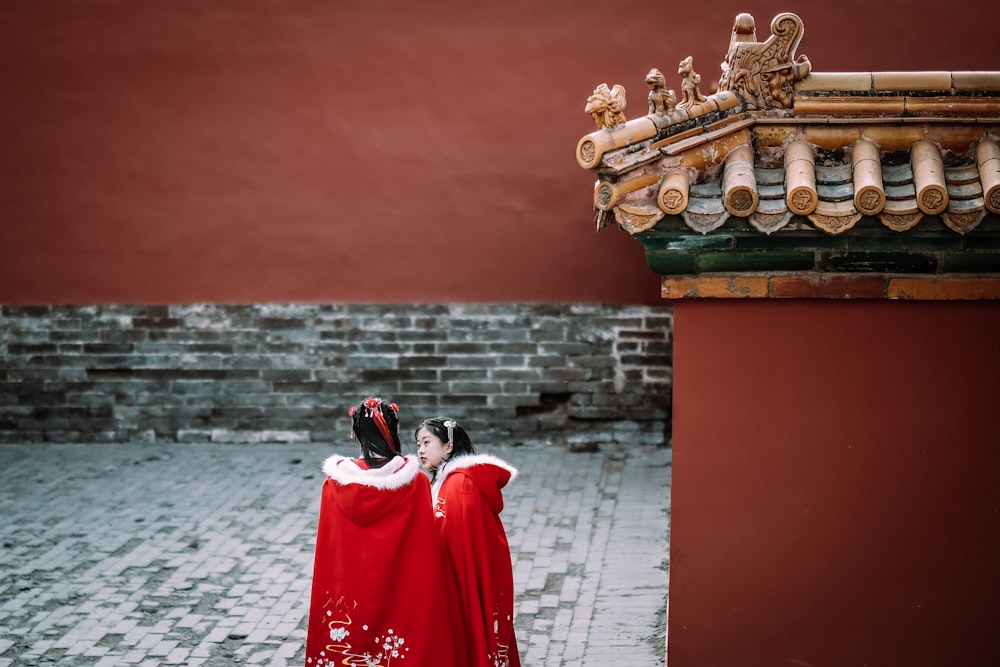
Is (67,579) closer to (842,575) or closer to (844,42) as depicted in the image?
(842,575)

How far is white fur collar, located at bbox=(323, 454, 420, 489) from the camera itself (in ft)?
15.9

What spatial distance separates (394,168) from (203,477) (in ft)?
10.0

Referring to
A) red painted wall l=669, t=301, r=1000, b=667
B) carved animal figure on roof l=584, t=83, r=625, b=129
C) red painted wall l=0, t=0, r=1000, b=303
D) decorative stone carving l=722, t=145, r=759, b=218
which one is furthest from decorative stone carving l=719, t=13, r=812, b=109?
red painted wall l=0, t=0, r=1000, b=303

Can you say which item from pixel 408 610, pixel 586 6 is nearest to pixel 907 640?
pixel 408 610

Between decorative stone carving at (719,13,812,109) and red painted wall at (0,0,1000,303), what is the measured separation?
5190 mm

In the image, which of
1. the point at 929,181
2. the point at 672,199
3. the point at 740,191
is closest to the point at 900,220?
the point at 929,181

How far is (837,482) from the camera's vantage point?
4672 millimetres

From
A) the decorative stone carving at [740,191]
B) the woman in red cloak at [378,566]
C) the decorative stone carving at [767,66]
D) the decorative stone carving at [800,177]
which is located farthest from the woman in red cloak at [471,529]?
the decorative stone carving at [767,66]

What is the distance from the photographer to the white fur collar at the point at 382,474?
4.84 m

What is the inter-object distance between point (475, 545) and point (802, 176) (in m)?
2.01

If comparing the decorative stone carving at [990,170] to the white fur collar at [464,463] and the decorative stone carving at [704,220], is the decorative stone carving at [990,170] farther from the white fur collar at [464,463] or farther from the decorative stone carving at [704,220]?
the white fur collar at [464,463]

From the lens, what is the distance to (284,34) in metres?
10.2

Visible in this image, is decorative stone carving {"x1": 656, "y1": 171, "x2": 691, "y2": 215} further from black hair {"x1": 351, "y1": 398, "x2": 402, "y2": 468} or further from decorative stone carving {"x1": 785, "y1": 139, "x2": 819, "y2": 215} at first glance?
black hair {"x1": 351, "y1": 398, "x2": 402, "y2": 468}

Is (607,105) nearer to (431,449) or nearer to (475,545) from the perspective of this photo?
(431,449)
